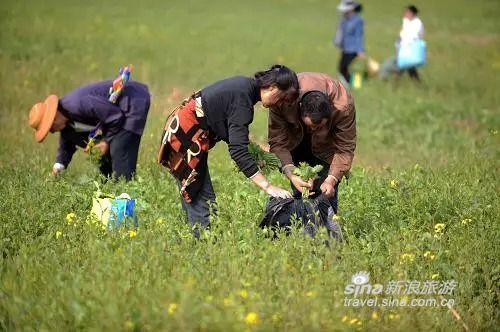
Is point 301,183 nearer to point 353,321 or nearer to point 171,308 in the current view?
point 353,321

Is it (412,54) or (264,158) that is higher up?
(264,158)

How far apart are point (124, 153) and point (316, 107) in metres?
2.98

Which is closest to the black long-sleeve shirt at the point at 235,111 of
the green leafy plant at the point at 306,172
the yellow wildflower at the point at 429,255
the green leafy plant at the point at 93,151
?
the green leafy plant at the point at 306,172

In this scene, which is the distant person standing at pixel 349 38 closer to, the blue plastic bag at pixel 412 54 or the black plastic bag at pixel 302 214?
the blue plastic bag at pixel 412 54

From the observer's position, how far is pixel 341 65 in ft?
58.7

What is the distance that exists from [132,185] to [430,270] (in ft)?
10.6

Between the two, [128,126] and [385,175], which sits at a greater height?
[128,126]

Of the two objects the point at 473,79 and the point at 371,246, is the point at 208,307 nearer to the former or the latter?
the point at 371,246

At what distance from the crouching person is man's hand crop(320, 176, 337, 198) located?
438 millimetres

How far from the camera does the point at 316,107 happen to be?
6.19 meters

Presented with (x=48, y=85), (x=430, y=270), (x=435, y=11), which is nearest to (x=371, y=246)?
(x=430, y=270)

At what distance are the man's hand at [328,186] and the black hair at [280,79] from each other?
2.61ft

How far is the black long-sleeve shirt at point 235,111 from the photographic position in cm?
618

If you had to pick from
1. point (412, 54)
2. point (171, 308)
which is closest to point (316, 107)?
point (171, 308)
